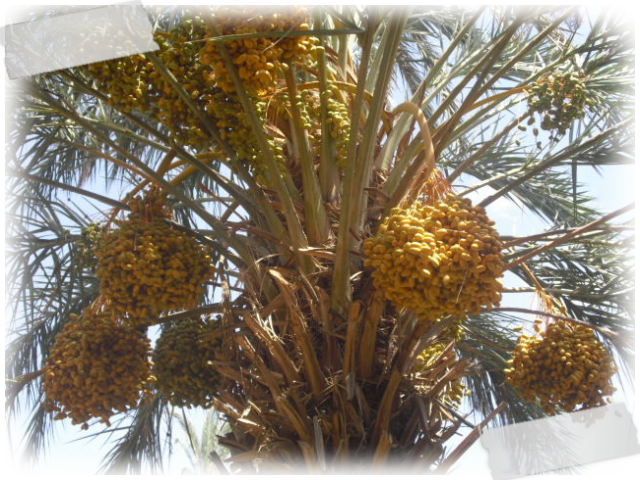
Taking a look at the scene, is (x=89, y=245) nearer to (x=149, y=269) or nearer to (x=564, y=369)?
(x=149, y=269)

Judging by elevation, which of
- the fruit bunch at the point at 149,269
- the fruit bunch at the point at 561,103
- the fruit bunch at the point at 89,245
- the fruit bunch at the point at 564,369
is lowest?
the fruit bunch at the point at 564,369

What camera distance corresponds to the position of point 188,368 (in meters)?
3.02

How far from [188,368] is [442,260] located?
1.36 metres

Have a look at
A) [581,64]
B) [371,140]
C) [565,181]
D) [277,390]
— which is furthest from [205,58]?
[565,181]

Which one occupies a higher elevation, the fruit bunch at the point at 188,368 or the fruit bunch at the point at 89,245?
the fruit bunch at the point at 89,245

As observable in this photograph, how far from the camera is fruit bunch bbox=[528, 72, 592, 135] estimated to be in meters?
2.95

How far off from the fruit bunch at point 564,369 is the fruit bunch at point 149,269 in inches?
50.1

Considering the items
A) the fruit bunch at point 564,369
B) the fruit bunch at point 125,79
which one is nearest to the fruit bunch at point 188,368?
the fruit bunch at point 125,79
